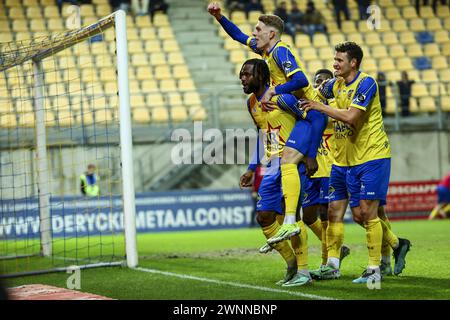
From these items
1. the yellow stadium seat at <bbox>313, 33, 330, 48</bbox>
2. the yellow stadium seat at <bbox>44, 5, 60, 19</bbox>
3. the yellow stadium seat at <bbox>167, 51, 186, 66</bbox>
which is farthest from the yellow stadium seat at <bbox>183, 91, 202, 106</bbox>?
the yellow stadium seat at <bbox>44, 5, 60, 19</bbox>

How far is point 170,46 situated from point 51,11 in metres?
3.88

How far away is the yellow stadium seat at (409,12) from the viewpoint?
90.7ft

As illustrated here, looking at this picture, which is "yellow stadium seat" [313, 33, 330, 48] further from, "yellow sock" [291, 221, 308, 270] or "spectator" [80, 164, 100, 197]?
"yellow sock" [291, 221, 308, 270]

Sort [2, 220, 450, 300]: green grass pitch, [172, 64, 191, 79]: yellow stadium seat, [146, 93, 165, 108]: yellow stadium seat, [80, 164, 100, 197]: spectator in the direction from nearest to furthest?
[2, 220, 450, 300]: green grass pitch → [80, 164, 100, 197]: spectator → [146, 93, 165, 108]: yellow stadium seat → [172, 64, 191, 79]: yellow stadium seat

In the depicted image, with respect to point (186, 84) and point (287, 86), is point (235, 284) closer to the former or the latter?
point (287, 86)

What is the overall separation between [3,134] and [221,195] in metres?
5.55

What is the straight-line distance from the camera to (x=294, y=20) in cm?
2600

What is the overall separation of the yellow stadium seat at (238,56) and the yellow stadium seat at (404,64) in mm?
4914

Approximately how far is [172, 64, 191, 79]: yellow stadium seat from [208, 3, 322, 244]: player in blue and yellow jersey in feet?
51.9

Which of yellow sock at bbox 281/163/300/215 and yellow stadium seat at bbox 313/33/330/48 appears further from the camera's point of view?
yellow stadium seat at bbox 313/33/330/48

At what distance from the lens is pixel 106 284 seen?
8508 millimetres

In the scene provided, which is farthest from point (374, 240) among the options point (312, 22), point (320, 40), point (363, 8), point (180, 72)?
point (363, 8)

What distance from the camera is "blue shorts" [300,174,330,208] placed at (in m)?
8.97
